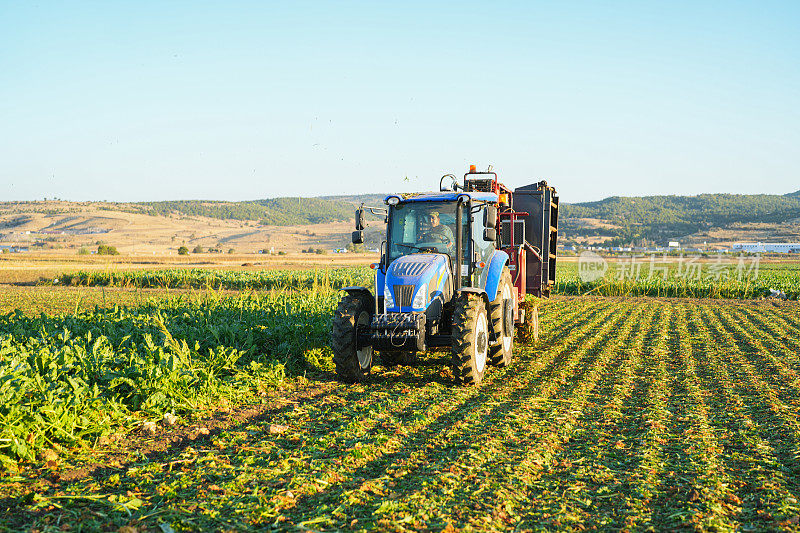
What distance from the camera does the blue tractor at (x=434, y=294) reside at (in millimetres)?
8367

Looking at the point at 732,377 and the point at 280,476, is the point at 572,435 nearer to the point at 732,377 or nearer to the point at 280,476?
the point at 280,476

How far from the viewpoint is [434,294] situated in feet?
28.5

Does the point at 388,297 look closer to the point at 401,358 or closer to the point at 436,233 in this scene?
the point at 401,358

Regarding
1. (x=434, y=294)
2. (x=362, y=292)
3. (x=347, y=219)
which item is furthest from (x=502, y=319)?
(x=347, y=219)

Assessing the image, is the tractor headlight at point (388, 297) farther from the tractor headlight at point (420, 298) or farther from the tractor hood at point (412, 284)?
the tractor headlight at point (420, 298)

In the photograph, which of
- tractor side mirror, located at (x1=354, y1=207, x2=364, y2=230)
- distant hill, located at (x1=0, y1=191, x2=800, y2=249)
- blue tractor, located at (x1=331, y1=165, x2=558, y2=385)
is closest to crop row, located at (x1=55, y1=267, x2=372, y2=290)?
tractor side mirror, located at (x1=354, y1=207, x2=364, y2=230)

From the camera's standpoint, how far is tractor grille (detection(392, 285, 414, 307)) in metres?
8.47

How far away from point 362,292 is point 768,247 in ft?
351

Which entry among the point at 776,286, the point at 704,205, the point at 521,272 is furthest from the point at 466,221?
the point at 704,205

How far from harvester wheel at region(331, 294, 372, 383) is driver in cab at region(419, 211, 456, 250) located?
1.40 m

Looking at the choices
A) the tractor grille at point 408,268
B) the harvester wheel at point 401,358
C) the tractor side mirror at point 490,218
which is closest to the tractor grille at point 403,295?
the tractor grille at point 408,268

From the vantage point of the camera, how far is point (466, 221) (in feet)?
30.9

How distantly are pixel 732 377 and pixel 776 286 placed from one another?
2272 centimetres

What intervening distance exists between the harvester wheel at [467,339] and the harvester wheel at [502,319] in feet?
2.16
